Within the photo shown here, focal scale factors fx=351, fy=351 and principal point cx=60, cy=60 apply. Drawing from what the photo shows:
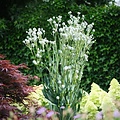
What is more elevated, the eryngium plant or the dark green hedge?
the dark green hedge

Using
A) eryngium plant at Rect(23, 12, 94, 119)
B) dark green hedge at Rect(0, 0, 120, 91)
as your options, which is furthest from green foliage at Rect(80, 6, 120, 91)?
eryngium plant at Rect(23, 12, 94, 119)

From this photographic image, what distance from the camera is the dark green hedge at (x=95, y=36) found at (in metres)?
6.59

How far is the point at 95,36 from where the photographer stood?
671 centimetres

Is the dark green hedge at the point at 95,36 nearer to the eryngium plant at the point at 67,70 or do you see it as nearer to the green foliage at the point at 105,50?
the green foliage at the point at 105,50

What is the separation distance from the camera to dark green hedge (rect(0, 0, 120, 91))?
6.59m

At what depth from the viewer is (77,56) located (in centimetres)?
450

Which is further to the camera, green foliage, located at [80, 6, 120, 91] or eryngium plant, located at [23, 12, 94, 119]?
green foliage, located at [80, 6, 120, 91]

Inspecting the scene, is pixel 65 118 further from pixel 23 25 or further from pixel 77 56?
pixel 23 25

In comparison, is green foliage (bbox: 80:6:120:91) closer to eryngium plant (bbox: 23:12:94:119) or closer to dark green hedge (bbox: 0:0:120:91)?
dark green hedge (bbox: 0:0:120:91)

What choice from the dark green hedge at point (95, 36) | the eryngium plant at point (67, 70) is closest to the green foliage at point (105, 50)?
the dark green hedge at point (95, 36)

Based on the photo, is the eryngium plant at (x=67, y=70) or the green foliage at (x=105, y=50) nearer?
the eryngium plant at (x=67, y=70)

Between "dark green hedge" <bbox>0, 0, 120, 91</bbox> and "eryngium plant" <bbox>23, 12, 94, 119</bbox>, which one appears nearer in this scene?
"eryngium plant" <bbox>23, 12, 94, 119</bbox>

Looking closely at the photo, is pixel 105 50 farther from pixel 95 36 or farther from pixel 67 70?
pixel 67 70

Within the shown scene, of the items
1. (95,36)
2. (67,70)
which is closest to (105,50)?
(95,36)
